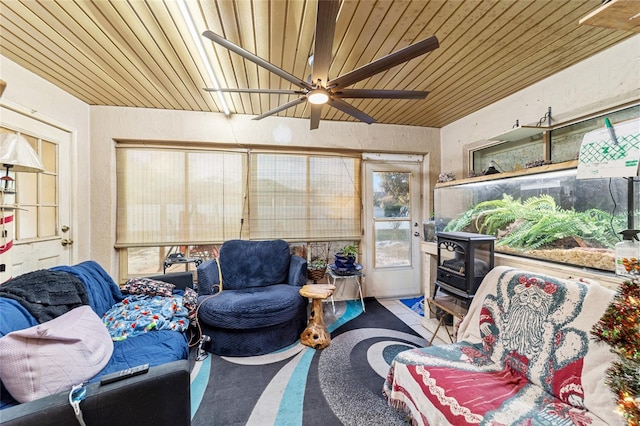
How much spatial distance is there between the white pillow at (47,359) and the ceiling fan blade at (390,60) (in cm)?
207

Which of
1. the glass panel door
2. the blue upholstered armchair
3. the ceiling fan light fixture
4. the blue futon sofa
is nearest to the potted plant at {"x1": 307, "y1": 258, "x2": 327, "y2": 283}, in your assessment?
the blue upholstered armchair

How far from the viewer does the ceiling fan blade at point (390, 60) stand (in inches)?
51.5

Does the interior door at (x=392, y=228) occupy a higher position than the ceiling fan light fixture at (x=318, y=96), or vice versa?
the ceiling fan light fixture at (x=318, y=96)

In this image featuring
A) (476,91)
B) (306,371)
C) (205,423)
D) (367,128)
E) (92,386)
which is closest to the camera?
(92,386)

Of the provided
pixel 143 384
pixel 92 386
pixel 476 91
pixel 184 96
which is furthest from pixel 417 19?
pixel 92 386

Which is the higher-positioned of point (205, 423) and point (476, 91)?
point (476, 91)

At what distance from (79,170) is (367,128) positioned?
3588 millimetres

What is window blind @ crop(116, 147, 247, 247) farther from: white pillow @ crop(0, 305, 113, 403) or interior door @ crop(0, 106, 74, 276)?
white pillow @ crop(0, 305, 113, 403)

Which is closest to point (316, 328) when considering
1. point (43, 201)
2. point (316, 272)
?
point (316, 272)

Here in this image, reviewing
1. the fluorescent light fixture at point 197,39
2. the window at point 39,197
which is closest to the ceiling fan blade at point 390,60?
the fluorescent light fixture at point 197,39

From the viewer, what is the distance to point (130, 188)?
3.00 metres

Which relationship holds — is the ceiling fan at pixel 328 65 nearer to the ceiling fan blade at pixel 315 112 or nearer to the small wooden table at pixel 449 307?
the ceiling fan blade at pixel 315 112

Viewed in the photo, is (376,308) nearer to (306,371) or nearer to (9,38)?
(306,371)

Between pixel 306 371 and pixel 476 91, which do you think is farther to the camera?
pixel 476 91
